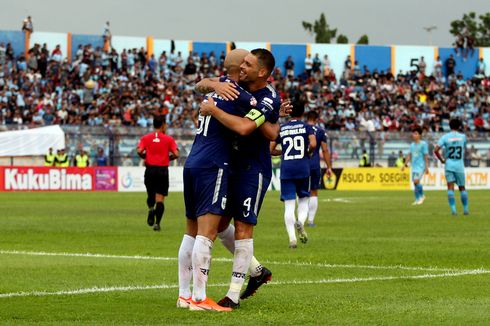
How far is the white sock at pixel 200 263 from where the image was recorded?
30.3 feet

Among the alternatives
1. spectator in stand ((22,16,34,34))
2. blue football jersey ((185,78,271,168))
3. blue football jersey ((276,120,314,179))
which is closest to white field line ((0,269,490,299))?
blue football jersey ((185,78,271,168))

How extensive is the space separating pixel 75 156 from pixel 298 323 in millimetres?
38580

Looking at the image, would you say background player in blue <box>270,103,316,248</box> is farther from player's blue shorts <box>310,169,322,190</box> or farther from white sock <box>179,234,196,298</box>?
white sock <box>179,234,196,298</box>

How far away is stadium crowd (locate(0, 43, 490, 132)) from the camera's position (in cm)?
5209

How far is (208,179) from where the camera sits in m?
9.30

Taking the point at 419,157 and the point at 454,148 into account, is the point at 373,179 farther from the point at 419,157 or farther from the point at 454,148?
the point at 454,148

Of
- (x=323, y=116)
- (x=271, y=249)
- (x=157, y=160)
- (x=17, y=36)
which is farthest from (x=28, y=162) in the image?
(x=271, y=249)

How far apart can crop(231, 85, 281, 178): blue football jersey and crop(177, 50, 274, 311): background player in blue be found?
116 millimetres

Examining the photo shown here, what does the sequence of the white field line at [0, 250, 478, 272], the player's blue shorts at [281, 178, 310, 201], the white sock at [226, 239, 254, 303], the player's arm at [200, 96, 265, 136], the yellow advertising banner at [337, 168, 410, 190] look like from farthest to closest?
the yellow advertising banner at [337, 168, 410, 190], the player's blue shorts at [281, 178, 310, 201], the white field line at [0, 250, 478, 272], the white sock at [226, 239, 254, 303], the player's arm at [200, 96, 265, 136]

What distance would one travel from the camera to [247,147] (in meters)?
9.53

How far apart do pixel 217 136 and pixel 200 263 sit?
42.9 inches

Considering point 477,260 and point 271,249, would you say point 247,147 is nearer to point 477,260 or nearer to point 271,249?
point 477,260

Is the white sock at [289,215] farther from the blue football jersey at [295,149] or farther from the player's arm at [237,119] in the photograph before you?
the player's arm at [237,119]

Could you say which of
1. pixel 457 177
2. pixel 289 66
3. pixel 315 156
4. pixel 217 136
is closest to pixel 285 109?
pixel 217 136
